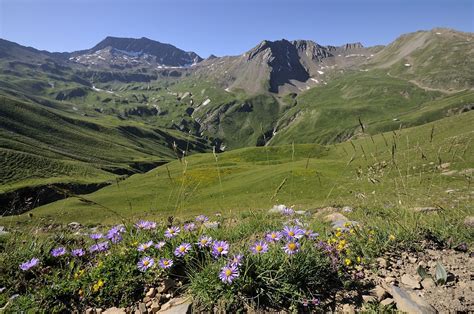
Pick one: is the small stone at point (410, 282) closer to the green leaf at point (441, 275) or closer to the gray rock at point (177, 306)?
the green leaf at point (441, 275)

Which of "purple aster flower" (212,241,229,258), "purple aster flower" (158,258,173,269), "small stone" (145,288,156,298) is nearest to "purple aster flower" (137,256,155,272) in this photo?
"purple aster flower" (158,258,173,269)

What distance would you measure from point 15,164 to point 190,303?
4731 inches

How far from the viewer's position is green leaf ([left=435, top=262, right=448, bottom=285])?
13.7ft

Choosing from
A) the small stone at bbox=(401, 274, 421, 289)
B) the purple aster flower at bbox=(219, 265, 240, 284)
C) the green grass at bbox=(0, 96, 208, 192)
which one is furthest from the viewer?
the green grass at bbox=(0, 96, 208, 192)

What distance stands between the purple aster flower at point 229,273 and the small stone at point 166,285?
0.96 m

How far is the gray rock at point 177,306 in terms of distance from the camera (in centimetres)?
368

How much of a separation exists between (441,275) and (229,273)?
9.62 ft

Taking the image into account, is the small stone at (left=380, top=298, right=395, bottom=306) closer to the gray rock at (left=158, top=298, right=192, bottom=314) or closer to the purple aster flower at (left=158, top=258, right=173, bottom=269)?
the gray rock at (left=158, top=298, right=192, bottom=314)

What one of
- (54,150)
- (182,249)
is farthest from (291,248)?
(54,150)

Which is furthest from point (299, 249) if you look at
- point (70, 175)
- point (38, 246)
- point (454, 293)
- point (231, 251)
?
point (70, 175)

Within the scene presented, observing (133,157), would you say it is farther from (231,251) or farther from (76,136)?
(231,251)

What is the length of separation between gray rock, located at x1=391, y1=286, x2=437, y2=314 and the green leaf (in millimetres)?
468

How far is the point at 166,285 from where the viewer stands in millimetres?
4156

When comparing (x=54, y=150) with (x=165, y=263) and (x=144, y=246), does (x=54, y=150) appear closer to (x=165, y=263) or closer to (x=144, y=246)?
(x=144, y=246)
